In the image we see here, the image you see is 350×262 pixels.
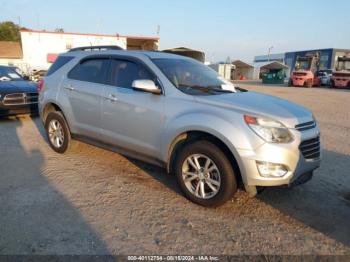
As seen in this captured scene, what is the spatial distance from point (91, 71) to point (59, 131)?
1.36 meters

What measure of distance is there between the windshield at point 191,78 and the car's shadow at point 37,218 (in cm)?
204

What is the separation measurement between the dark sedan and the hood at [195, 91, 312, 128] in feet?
21.7

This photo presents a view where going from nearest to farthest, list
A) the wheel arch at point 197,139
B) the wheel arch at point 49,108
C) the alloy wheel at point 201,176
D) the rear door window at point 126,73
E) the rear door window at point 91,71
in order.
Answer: the wheel arch at point 197,139 < the alloy wheel at point 201,176 < the rear door window at point 126,73 < the rear door window at point 91,71 < the wheel arch at point 49,108

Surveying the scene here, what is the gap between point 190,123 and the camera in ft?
12.0

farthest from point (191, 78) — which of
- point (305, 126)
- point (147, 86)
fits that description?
point (305, 126)

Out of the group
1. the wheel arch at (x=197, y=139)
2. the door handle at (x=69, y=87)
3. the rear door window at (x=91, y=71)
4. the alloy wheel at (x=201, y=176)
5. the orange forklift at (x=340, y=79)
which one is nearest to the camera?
the wheel arch at (x=197, y=139)

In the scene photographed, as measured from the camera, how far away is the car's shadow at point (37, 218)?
9.39 feet

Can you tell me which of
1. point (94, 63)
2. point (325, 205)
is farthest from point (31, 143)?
point (325, 205)

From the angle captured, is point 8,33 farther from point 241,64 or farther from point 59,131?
point 59,131

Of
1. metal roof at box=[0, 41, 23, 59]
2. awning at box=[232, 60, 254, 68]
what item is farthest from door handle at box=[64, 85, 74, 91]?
awning at box=[232, 60, 254, 68]

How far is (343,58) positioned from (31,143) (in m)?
37.1

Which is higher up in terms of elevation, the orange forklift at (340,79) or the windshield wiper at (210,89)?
the windshield wiper at (210,89)

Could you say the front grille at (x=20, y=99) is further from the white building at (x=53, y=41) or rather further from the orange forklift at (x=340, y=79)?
the orange forklift at (x=340, y=79)

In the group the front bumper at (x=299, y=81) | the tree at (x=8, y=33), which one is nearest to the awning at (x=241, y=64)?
the front bumper at (x=299, y=81)
